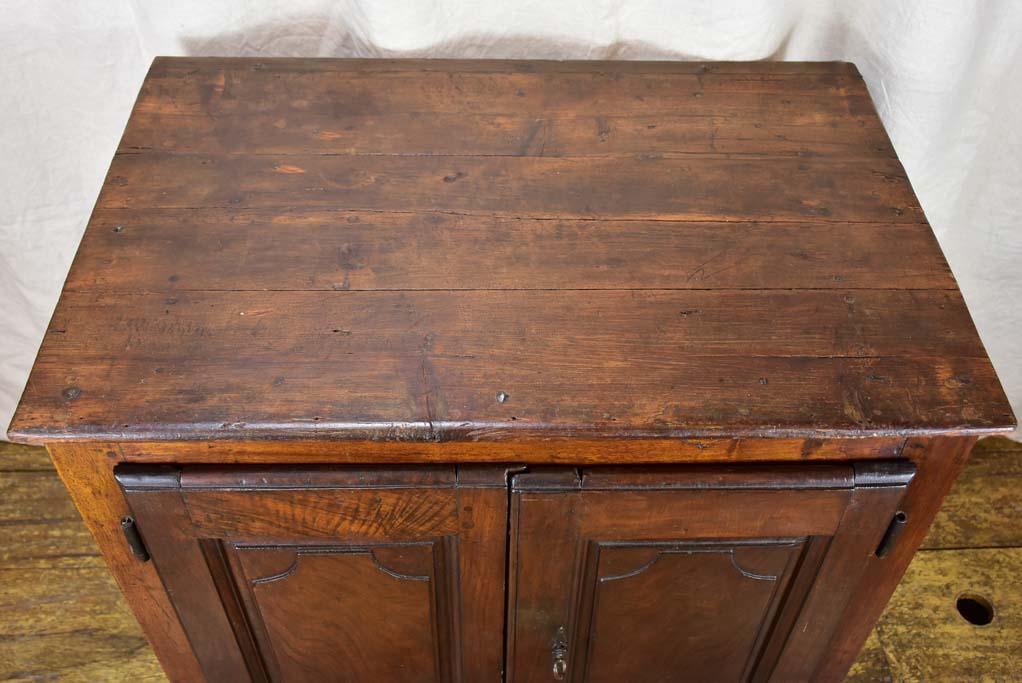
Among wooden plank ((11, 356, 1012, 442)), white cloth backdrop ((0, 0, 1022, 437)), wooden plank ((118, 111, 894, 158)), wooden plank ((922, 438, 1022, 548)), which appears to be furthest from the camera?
wooden plank ((922, 438, 1022, 548))

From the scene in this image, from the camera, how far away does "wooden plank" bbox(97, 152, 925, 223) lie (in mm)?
975

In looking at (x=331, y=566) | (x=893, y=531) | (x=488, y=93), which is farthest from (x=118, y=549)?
(x=893, y=531)

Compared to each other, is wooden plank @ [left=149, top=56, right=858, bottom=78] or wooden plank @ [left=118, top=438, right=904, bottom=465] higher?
wooden plank @ [left=149, top=56, right=858, bottom=78]

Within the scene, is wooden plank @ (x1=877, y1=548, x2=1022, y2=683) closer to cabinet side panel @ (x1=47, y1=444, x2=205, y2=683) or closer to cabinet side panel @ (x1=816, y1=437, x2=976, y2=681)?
cabinet side panel @ (x1=816, y1=437, x2=976, y2=681)

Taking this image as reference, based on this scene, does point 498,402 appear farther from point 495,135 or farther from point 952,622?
point 952,622

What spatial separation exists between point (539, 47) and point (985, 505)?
3.53ft

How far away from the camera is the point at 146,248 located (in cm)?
93

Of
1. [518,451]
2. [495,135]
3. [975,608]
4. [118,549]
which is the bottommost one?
[975,608]

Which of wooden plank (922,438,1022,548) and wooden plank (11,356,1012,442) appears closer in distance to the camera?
wooden plank (11,356,1012,442)

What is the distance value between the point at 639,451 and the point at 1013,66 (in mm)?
824

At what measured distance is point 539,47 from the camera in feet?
4.06

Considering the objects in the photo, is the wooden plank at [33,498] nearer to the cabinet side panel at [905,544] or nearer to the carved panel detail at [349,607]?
the carved panel detail at [349,607]

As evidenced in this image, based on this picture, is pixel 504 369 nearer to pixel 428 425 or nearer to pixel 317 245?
pixel 428 425

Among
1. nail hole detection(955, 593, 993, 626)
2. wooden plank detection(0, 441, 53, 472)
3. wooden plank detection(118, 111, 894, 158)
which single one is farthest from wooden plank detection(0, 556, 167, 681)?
nail hole detection(955, 593, 993, 626)
